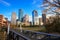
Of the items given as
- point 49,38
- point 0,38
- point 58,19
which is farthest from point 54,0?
point 49,38

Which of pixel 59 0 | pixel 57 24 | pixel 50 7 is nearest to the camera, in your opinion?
pixel 57 24

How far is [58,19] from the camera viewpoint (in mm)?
15695

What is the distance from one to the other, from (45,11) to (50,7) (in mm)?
1094

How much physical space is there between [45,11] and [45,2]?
135cm

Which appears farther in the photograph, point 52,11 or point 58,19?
point 52,11

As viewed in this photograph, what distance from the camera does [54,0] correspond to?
18031 mm

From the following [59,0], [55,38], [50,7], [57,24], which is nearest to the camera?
[55,38]

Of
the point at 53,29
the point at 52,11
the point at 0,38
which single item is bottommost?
the point at 0,38

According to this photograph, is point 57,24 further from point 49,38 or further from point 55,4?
point 49,38

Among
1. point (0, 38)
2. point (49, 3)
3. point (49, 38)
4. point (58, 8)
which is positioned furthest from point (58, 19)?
point (49, 38)

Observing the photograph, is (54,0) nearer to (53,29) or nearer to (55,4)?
(55,4)

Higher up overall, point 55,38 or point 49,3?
point 49,3

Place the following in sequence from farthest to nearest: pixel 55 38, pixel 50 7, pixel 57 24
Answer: pixel 50 7 < pixel 57 24 < pixel 55 38

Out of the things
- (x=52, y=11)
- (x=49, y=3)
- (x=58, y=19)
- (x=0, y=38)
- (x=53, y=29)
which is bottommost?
(x=0, y=38)
